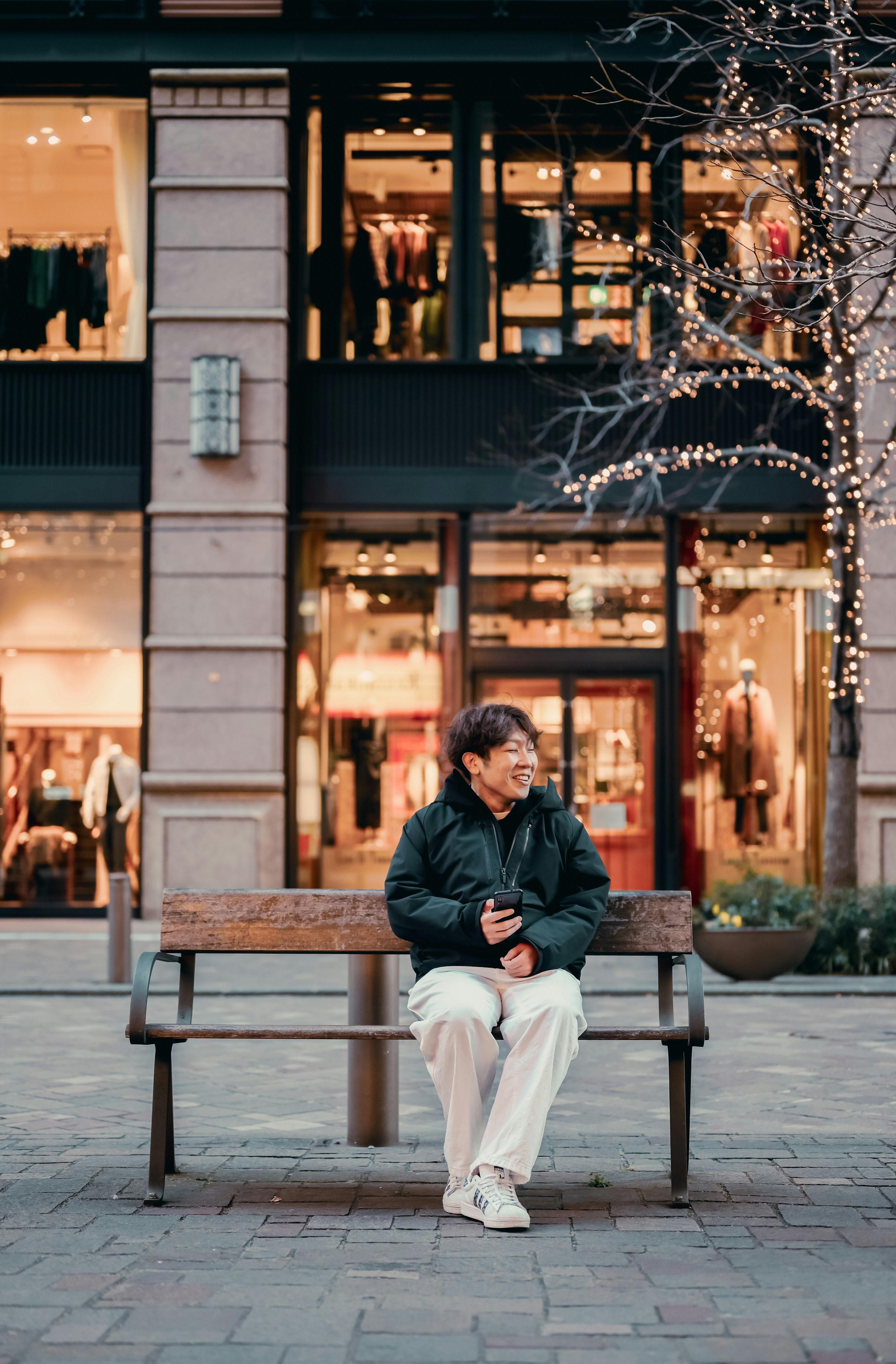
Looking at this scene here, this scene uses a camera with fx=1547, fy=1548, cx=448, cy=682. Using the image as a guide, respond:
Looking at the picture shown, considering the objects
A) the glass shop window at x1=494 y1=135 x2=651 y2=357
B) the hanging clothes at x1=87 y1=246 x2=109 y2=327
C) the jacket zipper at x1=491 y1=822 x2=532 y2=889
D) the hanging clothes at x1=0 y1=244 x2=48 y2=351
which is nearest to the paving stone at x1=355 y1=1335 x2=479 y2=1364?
the jacket zipper at x1=491 y1=822 x2=532 y2=889

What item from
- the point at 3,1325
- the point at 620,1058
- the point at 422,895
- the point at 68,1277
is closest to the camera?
the point at 3,1325

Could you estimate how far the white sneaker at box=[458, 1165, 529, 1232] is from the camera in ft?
15.0

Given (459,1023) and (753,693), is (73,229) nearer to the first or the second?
(753,693)

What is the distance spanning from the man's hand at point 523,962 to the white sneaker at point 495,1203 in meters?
0.61

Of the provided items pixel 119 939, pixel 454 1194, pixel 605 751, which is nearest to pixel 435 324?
pixel 605 751

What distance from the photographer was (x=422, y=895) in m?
5.08

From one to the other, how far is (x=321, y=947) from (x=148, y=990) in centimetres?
66

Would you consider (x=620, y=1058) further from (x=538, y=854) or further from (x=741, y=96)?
(x=741, y=96)

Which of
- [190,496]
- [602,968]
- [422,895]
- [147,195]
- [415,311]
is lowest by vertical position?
[602,968]

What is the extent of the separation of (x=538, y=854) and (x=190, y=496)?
34.0 ft

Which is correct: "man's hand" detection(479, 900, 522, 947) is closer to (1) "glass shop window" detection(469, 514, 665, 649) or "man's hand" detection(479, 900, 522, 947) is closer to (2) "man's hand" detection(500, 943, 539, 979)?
(2) "man's hand" detection(500, 943, 539, 979)

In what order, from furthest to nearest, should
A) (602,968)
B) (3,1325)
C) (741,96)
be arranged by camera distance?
(741,96) < (602,968) < (3,1325)

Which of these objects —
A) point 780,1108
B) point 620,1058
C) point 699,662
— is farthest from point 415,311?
point 780,1108

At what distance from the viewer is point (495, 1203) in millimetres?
4613
